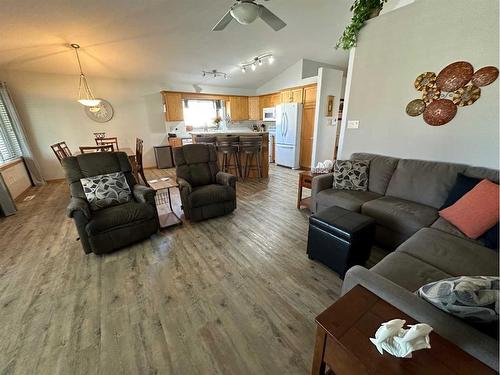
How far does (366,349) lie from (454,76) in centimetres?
279

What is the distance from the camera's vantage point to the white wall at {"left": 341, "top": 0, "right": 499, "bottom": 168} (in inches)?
76.5

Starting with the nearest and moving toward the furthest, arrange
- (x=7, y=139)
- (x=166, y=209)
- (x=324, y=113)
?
1. (x=166, y=209)
2. (x=7, y=139)
3. (x=324, y=113)

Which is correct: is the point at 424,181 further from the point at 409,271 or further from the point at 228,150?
the point at 228,150

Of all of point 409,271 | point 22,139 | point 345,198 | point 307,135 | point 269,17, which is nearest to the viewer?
point 409,271

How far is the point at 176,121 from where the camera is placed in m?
6.36

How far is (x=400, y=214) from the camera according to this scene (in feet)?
6.52

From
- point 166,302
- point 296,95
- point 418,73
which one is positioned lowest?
point 166,302

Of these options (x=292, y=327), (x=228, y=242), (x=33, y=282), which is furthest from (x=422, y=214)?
(x=33, y=282)

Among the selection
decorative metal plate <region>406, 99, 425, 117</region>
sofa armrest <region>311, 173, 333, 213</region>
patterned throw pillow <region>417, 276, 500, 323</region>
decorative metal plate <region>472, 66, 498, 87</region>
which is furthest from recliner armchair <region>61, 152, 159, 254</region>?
decorative metal plate <region>472, 66, 498, 87</region>

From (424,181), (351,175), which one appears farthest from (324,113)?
(424,181)

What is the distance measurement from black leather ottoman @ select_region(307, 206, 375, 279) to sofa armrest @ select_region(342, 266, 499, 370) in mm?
675

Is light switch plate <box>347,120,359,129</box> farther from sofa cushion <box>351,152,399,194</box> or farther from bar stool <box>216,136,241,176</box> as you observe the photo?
bar stool <box>216,136,241,176</box>

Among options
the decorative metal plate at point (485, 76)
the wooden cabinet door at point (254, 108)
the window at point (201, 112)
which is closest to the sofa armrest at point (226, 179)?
the decorative metal plate at point (485, 76)

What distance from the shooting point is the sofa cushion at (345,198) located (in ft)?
7.50
